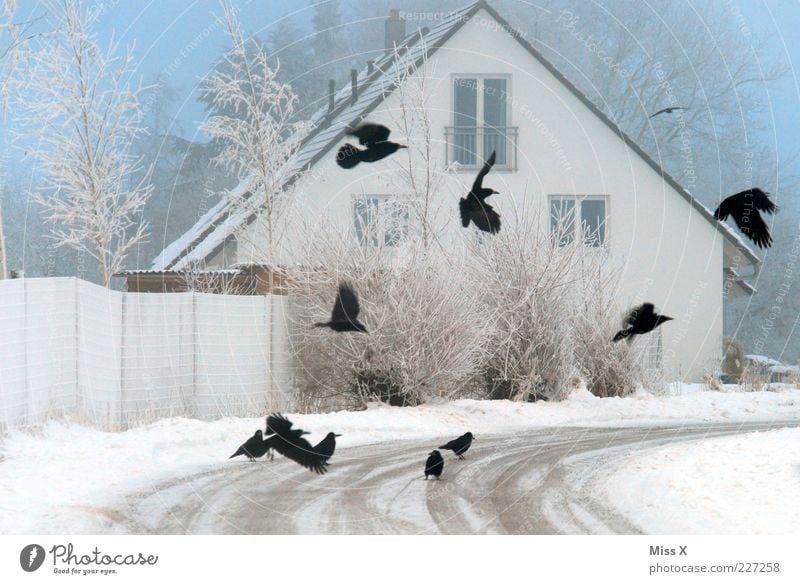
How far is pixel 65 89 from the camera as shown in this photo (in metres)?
8.39

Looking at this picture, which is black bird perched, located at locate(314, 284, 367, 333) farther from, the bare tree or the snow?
the snow

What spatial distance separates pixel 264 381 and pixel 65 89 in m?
3.37

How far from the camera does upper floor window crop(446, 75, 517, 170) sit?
12.7m

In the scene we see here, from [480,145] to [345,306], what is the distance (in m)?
2.59

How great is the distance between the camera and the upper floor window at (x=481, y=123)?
499 inches

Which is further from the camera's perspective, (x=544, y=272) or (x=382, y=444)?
(x=544, y=272)

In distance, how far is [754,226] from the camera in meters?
6.87

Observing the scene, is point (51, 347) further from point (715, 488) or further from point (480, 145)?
point (480, 145)

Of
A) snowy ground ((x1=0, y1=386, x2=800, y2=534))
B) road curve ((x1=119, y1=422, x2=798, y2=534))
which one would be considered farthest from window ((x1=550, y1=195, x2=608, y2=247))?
road curve ((x1=119, y1=422, x2=798, y2=534))

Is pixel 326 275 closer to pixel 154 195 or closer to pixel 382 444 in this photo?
pixel 154 195

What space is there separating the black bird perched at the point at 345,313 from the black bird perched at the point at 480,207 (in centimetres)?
144

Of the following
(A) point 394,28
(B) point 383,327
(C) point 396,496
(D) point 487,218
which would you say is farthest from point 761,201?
(B) point 383,327

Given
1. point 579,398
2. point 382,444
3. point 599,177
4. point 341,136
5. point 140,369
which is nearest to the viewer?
point 341,136

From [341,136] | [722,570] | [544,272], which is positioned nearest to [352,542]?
[722,570]
